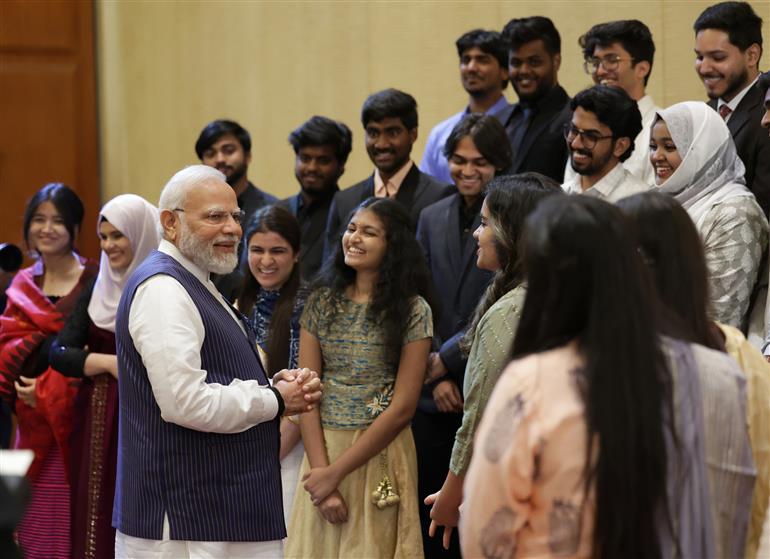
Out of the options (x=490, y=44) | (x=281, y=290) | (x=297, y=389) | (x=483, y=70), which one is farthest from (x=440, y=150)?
(x=297, y=389)

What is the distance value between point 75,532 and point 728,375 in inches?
125

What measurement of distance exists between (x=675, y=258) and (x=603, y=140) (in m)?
2.02

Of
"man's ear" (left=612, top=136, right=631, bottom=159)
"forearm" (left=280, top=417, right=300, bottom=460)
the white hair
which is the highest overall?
"man's ear" (left=612, top=136, right=631, bottom=159)

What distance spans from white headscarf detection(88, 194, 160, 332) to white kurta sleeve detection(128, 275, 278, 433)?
151 cm

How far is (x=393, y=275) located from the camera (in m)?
4.04

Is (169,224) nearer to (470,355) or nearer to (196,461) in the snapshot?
(196,461)

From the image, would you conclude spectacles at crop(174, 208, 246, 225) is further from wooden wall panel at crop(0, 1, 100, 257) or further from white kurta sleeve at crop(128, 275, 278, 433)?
wooden wall panel at crop(0, 1, 100, 257)

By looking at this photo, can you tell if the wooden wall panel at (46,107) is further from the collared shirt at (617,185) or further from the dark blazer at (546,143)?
the collared shirt at (617,185)

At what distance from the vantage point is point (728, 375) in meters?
2.03

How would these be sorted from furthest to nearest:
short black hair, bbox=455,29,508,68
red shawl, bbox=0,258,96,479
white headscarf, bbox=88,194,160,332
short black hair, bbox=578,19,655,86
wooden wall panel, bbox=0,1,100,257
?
wooden wall panel, bbox=0,1,100,257
short black hair, bbox=455,29,508,68
short black hair, bbox=578,19,655,86
red shawl, bbox=0,258,96,479
white headscarf, bbox=88,194,160,332

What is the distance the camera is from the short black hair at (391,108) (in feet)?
16.2

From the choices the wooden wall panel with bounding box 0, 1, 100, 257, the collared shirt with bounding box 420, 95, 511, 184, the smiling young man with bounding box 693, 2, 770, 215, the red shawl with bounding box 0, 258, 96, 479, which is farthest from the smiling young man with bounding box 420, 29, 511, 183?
the wooden wall panel with bounding box 0, 1, 100, 257

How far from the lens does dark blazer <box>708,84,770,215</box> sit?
4.04 m

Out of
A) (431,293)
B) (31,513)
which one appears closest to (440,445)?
(431,293)
